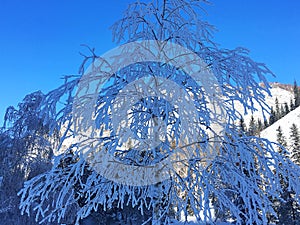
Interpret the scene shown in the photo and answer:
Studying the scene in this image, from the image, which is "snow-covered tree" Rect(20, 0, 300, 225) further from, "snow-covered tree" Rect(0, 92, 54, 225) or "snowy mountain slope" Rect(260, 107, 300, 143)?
"snowy mountain slope" Rect(260, 107, 300, 143)

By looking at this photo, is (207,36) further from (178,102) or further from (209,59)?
(178,102)

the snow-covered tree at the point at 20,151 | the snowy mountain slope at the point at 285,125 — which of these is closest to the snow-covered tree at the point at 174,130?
the snow-covered tree at the point at 20,151

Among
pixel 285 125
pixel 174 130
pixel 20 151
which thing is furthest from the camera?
pixel 285 125

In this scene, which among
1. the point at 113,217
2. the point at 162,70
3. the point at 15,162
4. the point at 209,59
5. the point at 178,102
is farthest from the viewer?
the point at 15,162

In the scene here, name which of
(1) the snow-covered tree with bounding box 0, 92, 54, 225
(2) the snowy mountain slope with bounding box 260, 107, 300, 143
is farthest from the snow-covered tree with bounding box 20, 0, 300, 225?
(2) the snowy mountain slope with bounding box 260, 107, 300, 143

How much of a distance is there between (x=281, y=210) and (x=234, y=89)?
2119cm

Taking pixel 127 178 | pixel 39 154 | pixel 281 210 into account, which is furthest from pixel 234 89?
pixel 281 210

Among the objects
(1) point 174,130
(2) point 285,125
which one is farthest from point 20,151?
(2) point 285,125

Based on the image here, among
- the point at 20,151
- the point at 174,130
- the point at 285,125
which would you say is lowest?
the point at 174,130

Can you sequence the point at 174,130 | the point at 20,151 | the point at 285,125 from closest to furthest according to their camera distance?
the point at 174,130 < the point at 20,151 < the point at 285,125

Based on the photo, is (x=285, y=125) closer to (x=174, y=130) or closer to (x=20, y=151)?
(x=20, y=151)

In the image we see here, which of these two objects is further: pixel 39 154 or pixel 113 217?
pixel 39 154

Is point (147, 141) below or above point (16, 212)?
above

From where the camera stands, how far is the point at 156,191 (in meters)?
4.32
